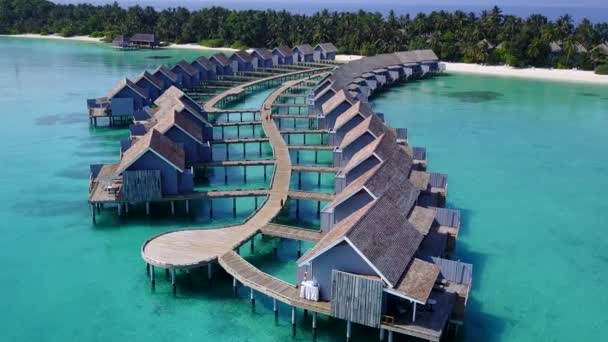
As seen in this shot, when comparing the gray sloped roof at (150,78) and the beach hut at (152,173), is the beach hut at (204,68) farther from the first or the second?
the beach hut at (152,173)

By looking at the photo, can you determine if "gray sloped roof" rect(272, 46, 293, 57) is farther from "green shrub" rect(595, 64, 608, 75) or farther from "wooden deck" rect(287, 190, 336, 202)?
A: "wooden deck" rect(287, 190, 336, 202)

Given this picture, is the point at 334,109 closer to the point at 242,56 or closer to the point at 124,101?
the point at 124,101

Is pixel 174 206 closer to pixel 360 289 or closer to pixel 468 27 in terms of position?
pixel 360 289

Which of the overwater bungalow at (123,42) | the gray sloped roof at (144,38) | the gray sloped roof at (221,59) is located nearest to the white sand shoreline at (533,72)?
the gray sloped roof at (221,59)

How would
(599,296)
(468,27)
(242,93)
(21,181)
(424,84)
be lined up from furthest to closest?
(468,27) → (424,84) → (242,93) → (21,181) → (599,296)

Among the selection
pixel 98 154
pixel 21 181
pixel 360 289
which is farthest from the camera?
pixel 98 154

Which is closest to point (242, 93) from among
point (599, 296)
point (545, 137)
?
point (545, 137)

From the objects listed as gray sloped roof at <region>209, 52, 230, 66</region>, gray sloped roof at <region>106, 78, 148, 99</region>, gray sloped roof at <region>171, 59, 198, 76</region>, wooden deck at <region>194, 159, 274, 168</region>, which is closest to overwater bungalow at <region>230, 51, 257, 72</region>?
gray sloped roof at <region>209, 52, 230, 66</region>

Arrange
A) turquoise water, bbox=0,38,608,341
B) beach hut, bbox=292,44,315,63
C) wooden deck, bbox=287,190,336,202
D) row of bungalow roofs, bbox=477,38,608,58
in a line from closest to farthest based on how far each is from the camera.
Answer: turquoise water, bbox=0,38,608,341, wooden deck, bbox=287,190,336,202, row of bungalow roofs, bbox=477,38,608,58, beach hut, bbox=292,44,315,63
